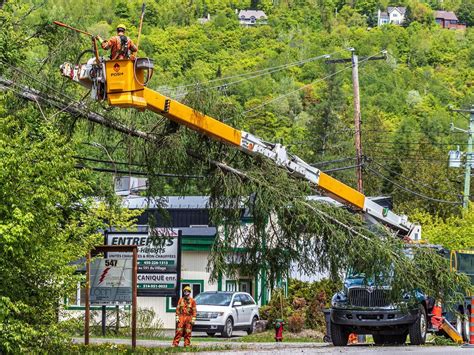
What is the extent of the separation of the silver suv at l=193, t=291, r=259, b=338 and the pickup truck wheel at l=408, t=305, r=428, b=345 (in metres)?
12.6

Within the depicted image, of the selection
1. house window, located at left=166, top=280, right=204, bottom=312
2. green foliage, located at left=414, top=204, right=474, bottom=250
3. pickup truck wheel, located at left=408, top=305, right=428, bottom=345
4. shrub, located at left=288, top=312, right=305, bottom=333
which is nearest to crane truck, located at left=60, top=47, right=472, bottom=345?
pickup truck wheel, located at left=408, top=305, right=428, bottom=345

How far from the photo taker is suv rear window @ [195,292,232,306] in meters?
39.8

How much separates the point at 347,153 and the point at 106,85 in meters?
89.1

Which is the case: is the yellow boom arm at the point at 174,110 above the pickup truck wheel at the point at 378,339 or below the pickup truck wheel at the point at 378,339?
above

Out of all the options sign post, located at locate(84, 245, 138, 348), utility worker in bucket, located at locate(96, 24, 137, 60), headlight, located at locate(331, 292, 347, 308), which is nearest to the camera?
utility worker in bucket, located at locate(96, 24, 137, 60)

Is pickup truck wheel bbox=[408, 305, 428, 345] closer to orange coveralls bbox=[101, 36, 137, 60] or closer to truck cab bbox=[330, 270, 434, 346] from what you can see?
truck cab bbox=[330, 270, 434, 346]

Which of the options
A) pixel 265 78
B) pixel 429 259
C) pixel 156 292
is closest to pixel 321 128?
pixel 265 78

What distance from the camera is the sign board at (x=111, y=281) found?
86.0 ft

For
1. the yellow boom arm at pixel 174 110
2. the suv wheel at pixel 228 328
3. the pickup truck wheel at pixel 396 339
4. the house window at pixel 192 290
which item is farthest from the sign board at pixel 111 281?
the house window at pixel 192 290

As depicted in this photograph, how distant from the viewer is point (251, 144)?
78.2ft

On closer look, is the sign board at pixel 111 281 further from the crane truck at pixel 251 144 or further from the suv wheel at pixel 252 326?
the suv wheel at pixel 252 326

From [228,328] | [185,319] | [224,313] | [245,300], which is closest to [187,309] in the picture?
[185,319]

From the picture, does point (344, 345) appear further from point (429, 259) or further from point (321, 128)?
point (321, 128)

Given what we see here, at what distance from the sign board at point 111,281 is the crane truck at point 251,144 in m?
4.27
